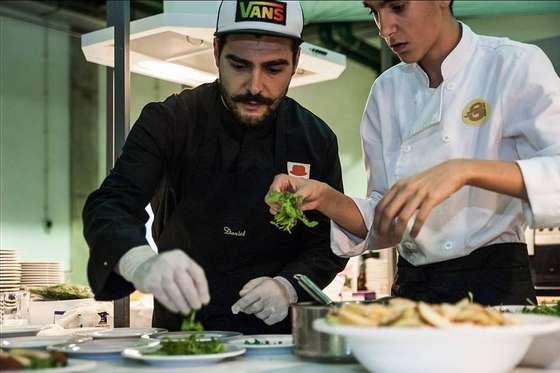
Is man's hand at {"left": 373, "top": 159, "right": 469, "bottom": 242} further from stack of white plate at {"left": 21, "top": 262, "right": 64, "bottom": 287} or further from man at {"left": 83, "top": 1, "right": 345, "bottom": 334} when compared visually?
stack of white plate at {"left": 21, "top": 262, "right": 64, "bottom": 287}

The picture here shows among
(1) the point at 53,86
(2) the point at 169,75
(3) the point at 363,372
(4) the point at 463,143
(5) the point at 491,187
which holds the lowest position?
(3) the point at 363,372

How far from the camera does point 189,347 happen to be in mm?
1517

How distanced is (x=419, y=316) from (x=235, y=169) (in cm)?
131

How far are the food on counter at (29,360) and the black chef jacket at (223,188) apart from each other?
888mm

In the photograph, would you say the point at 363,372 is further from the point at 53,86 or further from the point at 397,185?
the point at 53,86

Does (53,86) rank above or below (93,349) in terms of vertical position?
above

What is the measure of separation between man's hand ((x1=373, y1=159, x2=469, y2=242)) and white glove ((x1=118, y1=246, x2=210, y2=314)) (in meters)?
0.40

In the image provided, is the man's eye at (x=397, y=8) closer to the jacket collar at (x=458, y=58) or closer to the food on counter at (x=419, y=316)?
the jacket collar at (x=458, y=58)

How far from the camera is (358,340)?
1.27 m

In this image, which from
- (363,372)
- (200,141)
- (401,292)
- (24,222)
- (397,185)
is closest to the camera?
(363,372)

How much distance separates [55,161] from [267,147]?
6.76 metres

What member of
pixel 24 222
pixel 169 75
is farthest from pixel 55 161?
pixel 169 75

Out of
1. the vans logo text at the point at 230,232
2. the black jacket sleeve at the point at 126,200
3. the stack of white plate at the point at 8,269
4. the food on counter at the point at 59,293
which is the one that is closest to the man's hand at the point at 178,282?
the black jacket sleeve at the point at 126,200

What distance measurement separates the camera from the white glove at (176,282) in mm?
1547
